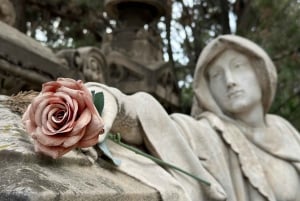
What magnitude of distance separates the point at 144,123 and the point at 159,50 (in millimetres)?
4192

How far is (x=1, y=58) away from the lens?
3812 mm

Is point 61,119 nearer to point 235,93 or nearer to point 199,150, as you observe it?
point 199,150

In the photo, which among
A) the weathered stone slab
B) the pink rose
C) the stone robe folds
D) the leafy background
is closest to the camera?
the weathered stone slab

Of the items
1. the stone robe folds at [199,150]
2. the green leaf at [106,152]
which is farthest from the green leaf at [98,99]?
the stone robe folds at [199,150]

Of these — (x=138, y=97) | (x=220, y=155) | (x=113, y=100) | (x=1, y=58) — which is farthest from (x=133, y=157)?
(x=1, y=58)

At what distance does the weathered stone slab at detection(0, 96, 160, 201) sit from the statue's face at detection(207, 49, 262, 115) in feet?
4.22

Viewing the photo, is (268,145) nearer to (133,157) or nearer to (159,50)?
(133,157)

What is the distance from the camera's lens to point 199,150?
116 inches

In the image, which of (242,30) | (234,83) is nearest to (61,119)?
(234,83)

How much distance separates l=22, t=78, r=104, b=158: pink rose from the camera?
1546mm

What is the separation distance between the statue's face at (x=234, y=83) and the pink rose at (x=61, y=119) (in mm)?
1713

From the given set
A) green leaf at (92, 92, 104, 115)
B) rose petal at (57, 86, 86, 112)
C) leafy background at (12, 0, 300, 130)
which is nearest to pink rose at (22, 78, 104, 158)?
rose petal at (57, 86, 86, 112)

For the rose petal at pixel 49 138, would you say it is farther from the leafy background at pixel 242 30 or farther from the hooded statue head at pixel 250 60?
the leafy background at pixel 242 30

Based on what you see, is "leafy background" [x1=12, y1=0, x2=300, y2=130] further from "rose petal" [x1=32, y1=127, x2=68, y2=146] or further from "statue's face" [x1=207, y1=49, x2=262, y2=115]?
"rose petal" [x1=32, y1=127, x2=68, y2=146]
